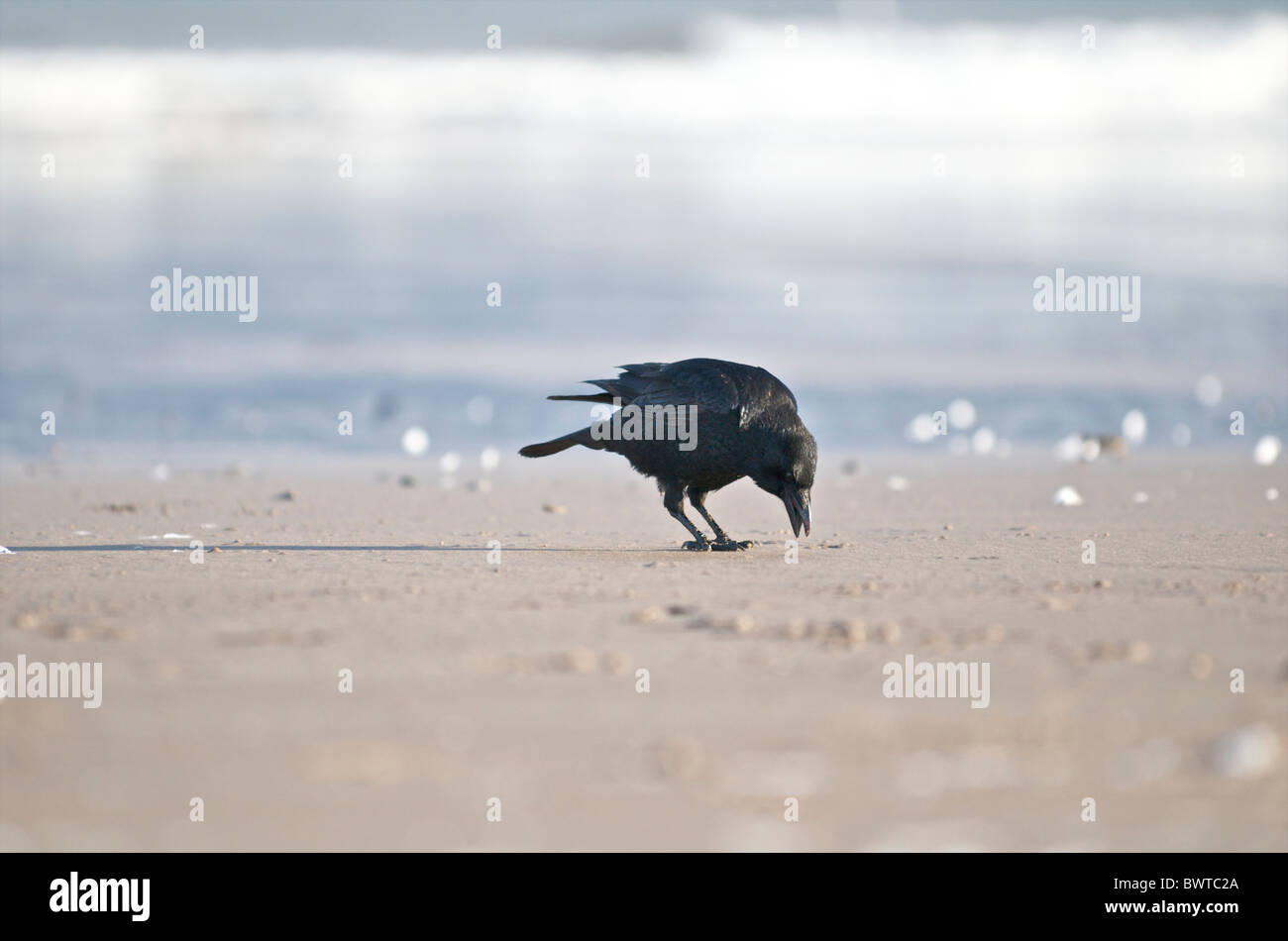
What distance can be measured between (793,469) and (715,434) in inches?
21.8

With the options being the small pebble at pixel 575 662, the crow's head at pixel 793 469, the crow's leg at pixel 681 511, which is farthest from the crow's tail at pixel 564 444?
the small pebble at pixel 575 662

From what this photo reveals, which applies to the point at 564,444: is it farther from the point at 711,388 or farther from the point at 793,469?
the point at 793,469

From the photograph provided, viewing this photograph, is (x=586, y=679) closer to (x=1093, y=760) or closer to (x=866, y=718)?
(x=866, y=718)

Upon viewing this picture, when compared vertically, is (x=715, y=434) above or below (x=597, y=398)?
below

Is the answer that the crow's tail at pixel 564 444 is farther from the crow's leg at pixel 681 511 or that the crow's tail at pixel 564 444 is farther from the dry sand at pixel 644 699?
the dry sand at pixel 644 699

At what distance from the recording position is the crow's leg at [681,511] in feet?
30.5

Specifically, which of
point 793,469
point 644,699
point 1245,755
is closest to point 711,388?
point 793,469

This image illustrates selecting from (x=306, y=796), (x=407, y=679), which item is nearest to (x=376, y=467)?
(x=407, y=679)

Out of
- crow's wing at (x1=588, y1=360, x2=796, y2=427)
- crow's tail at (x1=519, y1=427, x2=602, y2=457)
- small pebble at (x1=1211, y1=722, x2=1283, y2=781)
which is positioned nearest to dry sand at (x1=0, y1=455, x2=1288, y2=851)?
small pebble at (x1=1211, y1=722, x2=1283, y2=781)

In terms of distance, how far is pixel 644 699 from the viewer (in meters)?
4.62

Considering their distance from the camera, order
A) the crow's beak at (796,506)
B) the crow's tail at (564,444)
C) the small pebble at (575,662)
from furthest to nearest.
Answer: the crow's tail at (564,444) < the crow's beak at (796,506) < the small pebble at (575,662)

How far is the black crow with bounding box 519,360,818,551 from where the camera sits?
893cm

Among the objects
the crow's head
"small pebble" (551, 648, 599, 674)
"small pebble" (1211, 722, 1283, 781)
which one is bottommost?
"small pebble" (1211, 722, 1283, 781)

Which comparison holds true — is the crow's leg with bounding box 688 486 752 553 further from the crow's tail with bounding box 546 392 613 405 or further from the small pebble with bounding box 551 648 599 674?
the small pebble with bounding box 551 648 599 674
